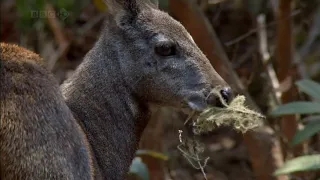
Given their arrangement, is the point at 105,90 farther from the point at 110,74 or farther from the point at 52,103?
the point at 52,103

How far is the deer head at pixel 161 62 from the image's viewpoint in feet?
14.6

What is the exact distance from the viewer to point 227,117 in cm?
438

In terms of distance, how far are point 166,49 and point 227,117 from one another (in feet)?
1.50

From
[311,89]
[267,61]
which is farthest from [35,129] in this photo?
[267,61]

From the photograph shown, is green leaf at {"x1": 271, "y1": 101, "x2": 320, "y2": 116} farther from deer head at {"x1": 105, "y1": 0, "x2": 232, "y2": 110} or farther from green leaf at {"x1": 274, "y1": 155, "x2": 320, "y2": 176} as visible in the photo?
deer head at {"x1": 105, "y1": 0, "x2": 232, "y2": 110}

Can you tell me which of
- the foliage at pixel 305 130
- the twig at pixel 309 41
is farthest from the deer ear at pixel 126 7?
the twig at pixel 309 41

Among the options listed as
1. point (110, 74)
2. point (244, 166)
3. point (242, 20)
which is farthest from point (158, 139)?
point (242, 20)

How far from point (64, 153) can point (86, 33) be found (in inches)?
207

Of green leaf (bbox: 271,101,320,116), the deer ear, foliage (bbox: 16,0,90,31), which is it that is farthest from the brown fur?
foliage (bbox: 16,0,90,31)

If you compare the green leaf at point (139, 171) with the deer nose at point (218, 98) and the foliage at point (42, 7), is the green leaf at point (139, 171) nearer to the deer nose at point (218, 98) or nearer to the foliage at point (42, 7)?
the deer nose at point (218, 98)

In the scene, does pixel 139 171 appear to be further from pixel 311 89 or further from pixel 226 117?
pixel 311 89

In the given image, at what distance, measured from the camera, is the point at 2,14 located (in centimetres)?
916

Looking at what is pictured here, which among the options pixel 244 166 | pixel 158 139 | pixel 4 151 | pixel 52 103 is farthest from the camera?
pixel 244 166

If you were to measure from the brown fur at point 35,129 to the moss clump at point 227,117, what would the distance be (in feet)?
2.47
